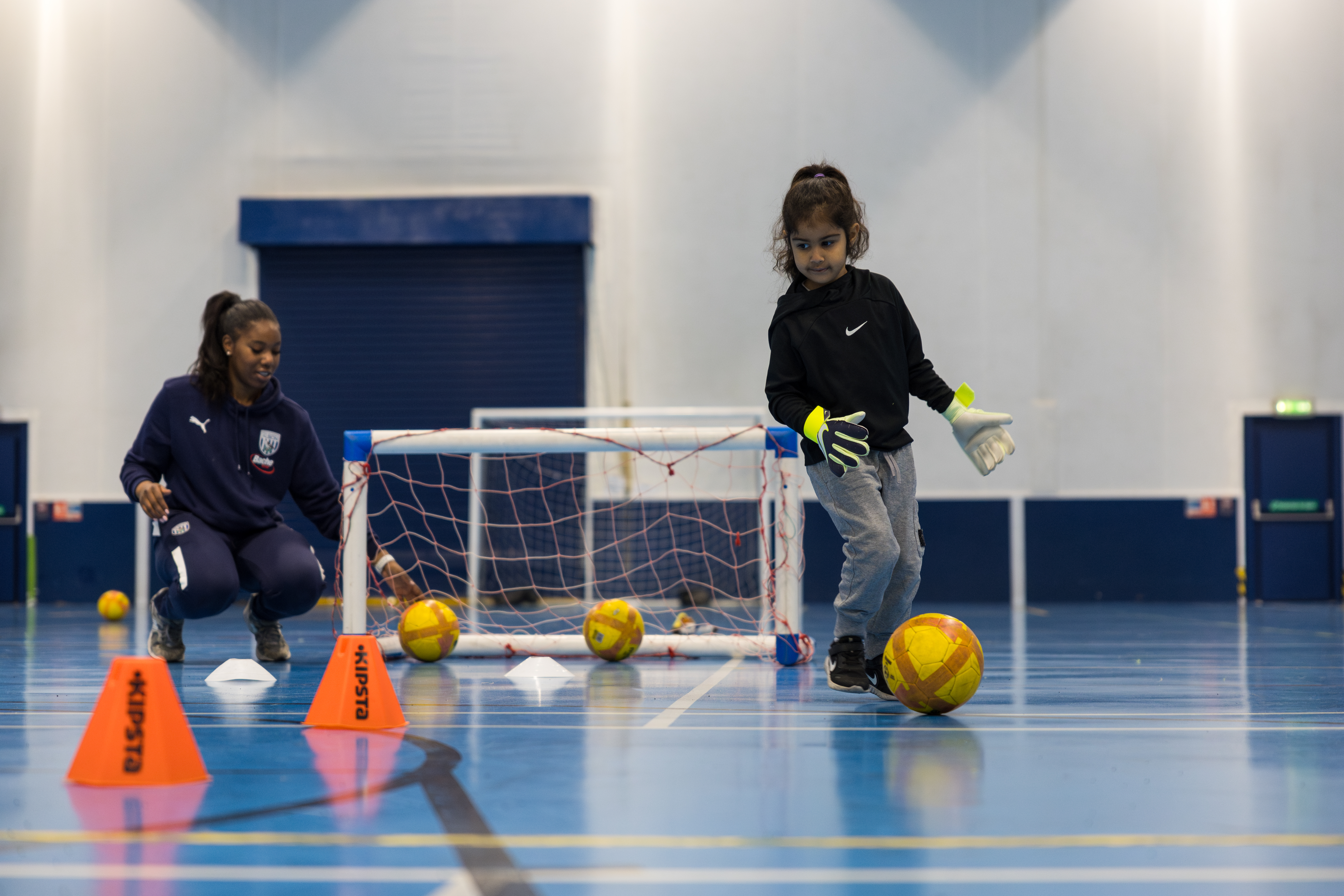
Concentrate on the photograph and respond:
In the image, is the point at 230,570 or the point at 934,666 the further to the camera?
the point at 230,570

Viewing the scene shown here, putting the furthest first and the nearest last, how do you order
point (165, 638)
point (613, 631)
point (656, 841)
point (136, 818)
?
point (613, 631) < point (165, 638) < point (136, 818) < point (656, 841)

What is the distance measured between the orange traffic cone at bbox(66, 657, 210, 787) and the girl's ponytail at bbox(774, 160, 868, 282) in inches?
91.8

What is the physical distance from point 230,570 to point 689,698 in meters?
2.02

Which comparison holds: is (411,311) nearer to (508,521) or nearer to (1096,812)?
(508,521)

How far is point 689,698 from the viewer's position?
405 centimetres

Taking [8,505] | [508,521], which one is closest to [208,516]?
[508,521]

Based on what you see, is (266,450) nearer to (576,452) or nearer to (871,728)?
(576,452)

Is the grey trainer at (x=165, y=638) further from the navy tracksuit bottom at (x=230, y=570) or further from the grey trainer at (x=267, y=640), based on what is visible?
the grey trainer at (x=267, y=640)

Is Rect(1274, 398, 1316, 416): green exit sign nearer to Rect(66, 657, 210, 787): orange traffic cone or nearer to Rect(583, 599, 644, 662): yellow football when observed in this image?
Rect(583, 599, 644, 662): yellow football

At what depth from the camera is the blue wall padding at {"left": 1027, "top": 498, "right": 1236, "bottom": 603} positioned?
10.7 m

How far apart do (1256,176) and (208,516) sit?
391 inches

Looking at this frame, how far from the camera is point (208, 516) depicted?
4.96 m

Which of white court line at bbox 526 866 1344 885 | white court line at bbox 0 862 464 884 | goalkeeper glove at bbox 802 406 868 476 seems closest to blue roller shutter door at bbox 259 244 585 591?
goalkeeper glove at bbox 802 406 868 476

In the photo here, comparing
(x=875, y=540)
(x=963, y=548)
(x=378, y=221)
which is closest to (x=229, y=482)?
(x=875, y=540)
